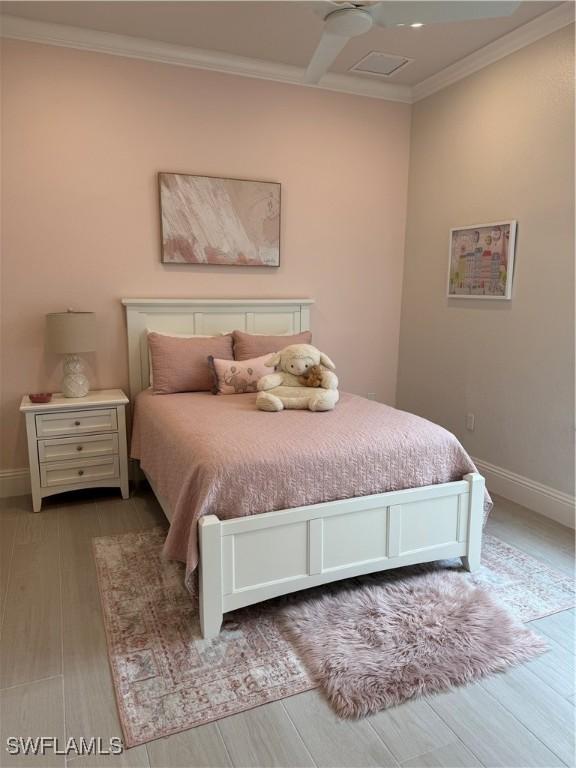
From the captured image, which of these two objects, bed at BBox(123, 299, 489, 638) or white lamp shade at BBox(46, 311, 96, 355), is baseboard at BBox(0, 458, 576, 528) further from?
white lamp shade at BBox(46, 311, 96, 355)

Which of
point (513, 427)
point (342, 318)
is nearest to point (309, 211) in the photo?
point (342, 318)

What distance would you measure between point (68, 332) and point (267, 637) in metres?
2.11

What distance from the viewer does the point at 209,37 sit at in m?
3.33

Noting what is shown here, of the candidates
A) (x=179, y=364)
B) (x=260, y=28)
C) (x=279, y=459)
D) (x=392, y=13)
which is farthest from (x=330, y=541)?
(x=260, y=28)

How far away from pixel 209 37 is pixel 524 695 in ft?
12.3

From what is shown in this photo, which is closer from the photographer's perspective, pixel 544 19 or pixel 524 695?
pixel 524 695

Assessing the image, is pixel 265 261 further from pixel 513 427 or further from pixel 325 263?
pixel 513 427

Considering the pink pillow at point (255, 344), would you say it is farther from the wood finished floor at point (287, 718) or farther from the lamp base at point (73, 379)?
the wood finished floor at point (287, 718)

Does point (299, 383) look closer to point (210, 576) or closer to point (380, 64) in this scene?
point (210, 576)

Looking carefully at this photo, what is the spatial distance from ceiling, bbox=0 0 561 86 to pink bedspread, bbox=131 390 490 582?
86.9 inches

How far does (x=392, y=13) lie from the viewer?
6.81 ft

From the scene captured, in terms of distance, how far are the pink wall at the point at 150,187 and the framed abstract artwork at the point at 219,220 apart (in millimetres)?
83

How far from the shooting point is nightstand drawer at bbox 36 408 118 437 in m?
3.17

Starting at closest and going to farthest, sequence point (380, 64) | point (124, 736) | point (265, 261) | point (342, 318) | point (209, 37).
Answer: point (124, 736), point (209, 37), point (380, 64), point (265, 261), point (342, 318)
